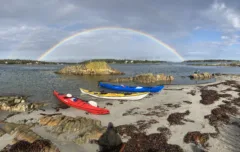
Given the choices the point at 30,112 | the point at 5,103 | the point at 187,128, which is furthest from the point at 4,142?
the point at 187,128

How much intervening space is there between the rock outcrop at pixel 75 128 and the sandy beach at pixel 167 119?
0.53 meters

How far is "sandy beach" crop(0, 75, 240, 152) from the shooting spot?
14539 millimetres

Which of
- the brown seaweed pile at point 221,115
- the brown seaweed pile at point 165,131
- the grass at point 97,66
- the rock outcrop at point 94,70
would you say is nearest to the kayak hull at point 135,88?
the brown seaweed pile at point 221,115

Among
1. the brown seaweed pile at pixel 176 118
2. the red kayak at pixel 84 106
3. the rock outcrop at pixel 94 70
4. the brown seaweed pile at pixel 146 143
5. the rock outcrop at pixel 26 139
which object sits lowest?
the brown seaweed pile at pixel 146 143

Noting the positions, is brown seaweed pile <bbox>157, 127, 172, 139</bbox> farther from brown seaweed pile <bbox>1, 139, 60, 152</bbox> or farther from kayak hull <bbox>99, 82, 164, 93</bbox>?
kayak hull <bbox>99, 82, 164, 93</bbox>

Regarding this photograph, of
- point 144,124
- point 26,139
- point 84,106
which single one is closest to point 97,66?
point 84,106

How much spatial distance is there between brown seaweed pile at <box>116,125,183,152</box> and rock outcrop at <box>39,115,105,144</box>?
7.33ft

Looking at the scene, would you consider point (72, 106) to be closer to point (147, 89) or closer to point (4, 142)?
point (4, 142)

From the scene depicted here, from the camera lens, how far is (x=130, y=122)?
19391mm

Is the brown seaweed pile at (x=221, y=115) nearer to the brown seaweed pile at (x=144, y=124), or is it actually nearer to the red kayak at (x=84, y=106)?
the brown seaweed pile at (x=144, y=124)

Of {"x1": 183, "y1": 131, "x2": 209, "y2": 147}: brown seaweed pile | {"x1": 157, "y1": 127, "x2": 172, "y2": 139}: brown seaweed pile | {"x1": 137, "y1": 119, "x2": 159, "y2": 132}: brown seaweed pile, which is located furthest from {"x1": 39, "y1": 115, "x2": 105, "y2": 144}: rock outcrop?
{"x1": 183, "y1": 131, "x2": 209, "y2": 147}: brown seaweed pile

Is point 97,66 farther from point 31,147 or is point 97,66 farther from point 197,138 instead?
point 31,147

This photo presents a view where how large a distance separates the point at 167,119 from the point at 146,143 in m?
5.89

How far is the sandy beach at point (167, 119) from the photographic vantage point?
14.5 meters
